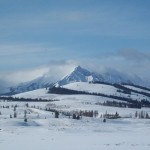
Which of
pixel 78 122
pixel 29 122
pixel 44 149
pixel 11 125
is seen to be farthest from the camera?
pixel 78 122

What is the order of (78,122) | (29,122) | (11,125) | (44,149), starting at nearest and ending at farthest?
(44,149) → (11,125) → (29,122) → (78,122)

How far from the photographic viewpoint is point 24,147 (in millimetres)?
62125

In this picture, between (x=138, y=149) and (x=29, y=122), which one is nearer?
(x=138, y=149)

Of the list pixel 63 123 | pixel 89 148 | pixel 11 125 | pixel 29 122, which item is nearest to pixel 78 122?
pixel 63 123

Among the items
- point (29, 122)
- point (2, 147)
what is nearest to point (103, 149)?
point (2, 147)

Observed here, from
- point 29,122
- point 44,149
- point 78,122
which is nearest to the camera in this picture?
point 44,149

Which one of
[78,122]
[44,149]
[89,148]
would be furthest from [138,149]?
[78,122]

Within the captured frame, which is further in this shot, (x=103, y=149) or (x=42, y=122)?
(x=42, y=122)

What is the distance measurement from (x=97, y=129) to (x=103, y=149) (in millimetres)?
56479

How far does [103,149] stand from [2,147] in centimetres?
1285

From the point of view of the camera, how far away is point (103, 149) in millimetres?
59812

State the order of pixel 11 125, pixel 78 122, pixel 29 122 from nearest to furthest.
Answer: pixel 11 125 < pixel 29 122 < pixel 78 122

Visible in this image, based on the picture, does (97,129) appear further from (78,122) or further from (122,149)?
(122,149)

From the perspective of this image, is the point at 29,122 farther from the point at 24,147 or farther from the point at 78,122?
the point at 24,147
